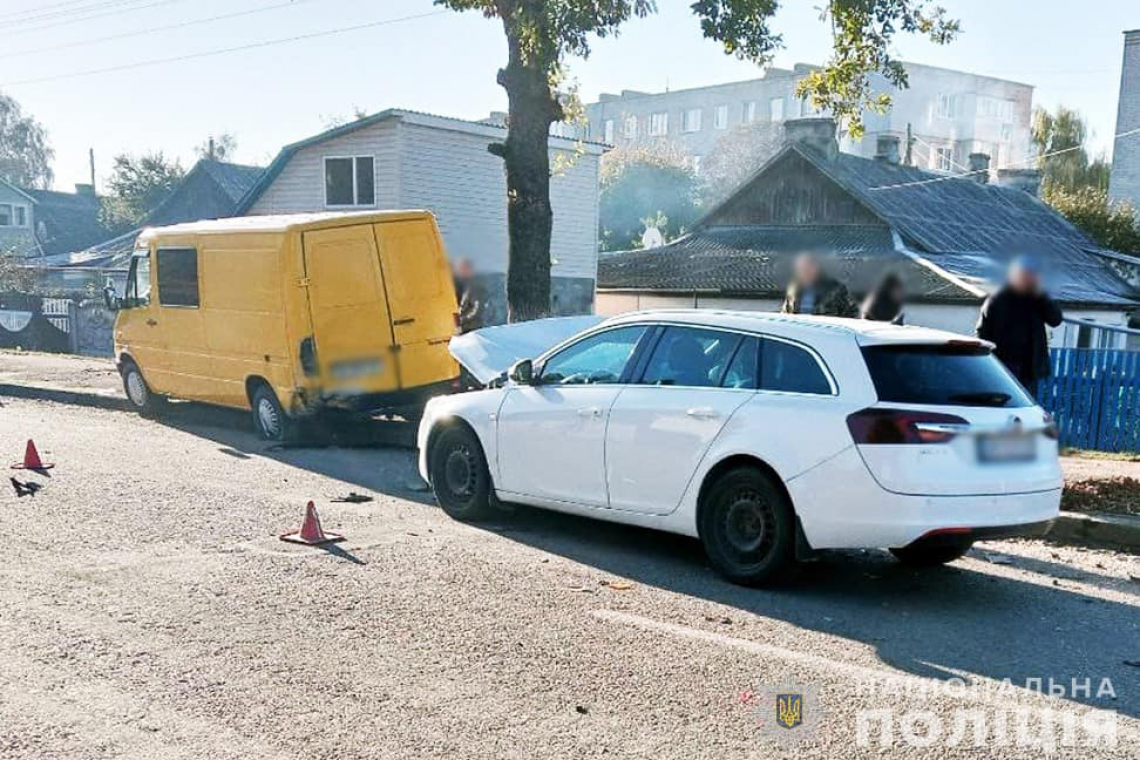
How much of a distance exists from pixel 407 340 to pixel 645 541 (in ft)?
16.0

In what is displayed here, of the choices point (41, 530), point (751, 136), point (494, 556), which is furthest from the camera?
point (751, 136)

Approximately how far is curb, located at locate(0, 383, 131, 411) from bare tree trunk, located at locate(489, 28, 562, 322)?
6079 millimetres

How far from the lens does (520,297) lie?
13.6 meters

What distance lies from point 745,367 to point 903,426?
108 cm

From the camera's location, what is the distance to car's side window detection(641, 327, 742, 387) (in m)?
6.40

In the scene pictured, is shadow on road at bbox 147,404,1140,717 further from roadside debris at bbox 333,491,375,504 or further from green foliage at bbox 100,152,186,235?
green foliage at bbox 100,152,186,235

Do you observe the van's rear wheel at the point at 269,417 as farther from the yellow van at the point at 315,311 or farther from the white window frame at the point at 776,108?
the white window frame at the point at 776,108

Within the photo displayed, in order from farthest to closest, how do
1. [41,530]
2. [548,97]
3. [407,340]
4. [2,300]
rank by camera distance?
[2,300] → [548,97] → [407,340] → [41,530]

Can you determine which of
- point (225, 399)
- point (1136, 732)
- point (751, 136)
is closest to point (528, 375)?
point (1136, 732)

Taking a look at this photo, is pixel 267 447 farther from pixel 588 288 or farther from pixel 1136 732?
pixel 588 288

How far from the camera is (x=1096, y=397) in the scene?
13.5 meters

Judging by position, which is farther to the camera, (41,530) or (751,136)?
(751,136)

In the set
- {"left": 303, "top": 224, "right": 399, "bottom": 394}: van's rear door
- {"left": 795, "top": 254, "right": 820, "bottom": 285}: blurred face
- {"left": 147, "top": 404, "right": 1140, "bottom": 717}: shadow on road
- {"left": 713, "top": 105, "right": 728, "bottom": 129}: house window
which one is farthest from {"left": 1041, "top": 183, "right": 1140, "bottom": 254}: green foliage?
{"left": 713, "top": 105, "right": 728, "bottom": 129}: house window

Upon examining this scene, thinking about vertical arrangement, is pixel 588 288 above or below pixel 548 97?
below
